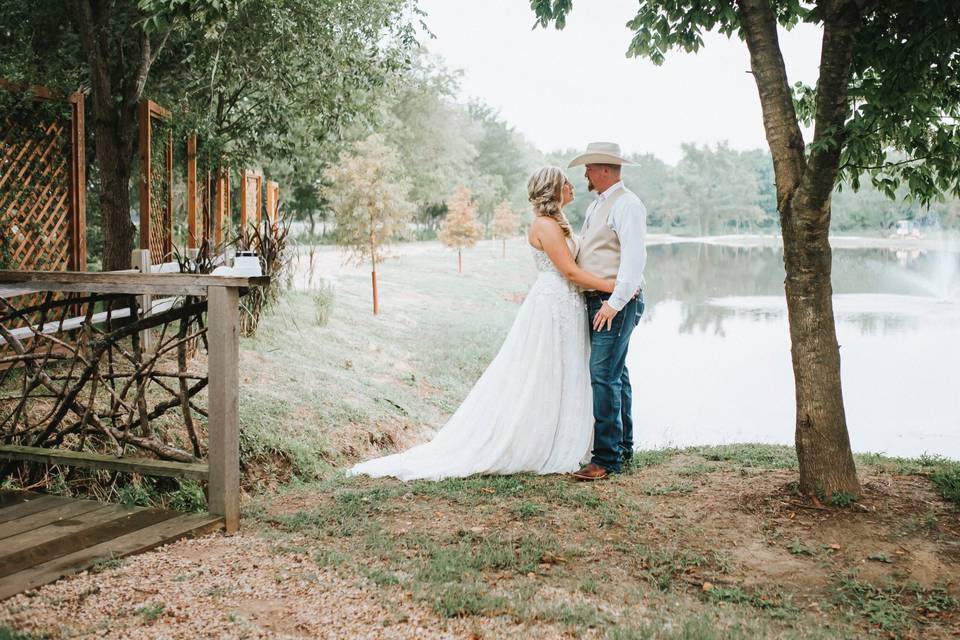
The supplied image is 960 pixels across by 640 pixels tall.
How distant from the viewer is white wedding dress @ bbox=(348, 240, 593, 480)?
464 cm

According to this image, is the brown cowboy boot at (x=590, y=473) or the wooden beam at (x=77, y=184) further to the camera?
the wooden beam at (x=77, y=184)

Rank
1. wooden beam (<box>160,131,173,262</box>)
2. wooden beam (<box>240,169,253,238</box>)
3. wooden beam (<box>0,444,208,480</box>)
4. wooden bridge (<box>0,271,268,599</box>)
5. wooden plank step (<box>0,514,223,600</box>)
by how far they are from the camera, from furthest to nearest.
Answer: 1. wooden beam (<box>240,169,253,238</box>)
2. wooden beam (<box>160,131,173,262</box>)
3. wooden beam (<box>0,444,208,480</box>)
4. wooden bridge (<box>0,271,268,599</box>)
5. wooden plank step (<box>0,514,223,600</box>)

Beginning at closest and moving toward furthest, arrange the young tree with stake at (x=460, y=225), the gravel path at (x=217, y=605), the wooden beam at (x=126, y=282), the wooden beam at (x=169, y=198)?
1. the gravel path at (x=217, y=605)
2. the wooden beam at (x=126, y=282)
3. the wooden beam at (x=169, y=198)
4. the young tree with stake at (x=460, y=225)

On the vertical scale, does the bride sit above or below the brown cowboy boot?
above

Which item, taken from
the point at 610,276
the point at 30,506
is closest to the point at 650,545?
the point at 610,276

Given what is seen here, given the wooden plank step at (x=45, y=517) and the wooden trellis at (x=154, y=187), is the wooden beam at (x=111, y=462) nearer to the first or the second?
the wooden plank step at (x=45, y=517)

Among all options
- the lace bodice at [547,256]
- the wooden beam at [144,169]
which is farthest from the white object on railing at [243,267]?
the wooden beam at [144,169]

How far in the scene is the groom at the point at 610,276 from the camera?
4.41 m

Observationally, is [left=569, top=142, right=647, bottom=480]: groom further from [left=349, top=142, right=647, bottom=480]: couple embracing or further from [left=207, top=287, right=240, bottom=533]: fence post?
[left=207, top=287, right=240, bottom=533]: fence post

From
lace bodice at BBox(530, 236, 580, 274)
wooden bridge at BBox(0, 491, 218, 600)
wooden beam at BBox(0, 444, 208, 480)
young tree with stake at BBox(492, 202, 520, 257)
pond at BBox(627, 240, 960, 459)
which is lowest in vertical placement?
pond at BBox(627, 240, 960, 459)

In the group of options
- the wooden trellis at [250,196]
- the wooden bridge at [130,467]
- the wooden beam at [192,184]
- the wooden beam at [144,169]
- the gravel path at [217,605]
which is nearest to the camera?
the gravel path at [217,605]

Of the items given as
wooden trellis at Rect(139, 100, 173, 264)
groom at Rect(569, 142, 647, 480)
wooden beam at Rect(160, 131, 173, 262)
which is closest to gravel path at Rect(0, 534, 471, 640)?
groom at Rect(569, 142, 647, 480)

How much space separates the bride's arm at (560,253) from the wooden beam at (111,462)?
2.25 metres

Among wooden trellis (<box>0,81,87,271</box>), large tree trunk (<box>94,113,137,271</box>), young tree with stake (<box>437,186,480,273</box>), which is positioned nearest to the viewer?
wooden trellis (<box>0,81,87,271</box>)
